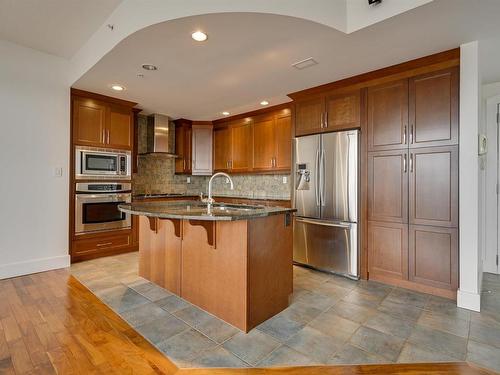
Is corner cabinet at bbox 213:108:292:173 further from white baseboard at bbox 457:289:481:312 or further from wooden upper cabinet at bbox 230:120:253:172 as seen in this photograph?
white baseboard at bbox 457:289:481:312

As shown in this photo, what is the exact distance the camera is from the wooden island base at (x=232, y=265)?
2018mm

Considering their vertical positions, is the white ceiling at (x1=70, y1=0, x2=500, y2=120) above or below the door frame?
above

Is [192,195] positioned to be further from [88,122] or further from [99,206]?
[88,122]

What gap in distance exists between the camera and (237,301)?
6.73ft

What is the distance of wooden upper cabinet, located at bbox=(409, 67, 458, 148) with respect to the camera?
255 cm

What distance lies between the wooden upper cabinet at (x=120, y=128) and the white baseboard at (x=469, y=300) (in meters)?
4.66

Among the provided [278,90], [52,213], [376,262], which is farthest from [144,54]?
[376,262]

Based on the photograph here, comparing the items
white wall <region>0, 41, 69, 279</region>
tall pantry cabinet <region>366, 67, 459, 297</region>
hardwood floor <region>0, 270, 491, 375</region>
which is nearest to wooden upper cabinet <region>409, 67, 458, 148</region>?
tall pantry cabinet <region>366, 67, 459, 297</region>

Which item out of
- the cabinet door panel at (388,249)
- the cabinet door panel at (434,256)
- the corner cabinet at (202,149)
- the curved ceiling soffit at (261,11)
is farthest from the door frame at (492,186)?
the corner cabinet at (202,149)

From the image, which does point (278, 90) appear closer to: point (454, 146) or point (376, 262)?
point (454, 146)

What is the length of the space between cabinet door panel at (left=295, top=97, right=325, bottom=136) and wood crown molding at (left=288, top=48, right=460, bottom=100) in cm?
13

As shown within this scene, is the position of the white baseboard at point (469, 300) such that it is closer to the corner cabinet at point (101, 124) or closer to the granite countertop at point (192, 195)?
the granite countertop at point (192, 195)

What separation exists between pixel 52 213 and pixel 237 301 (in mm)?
2998

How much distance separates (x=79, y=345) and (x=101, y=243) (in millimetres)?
2413
